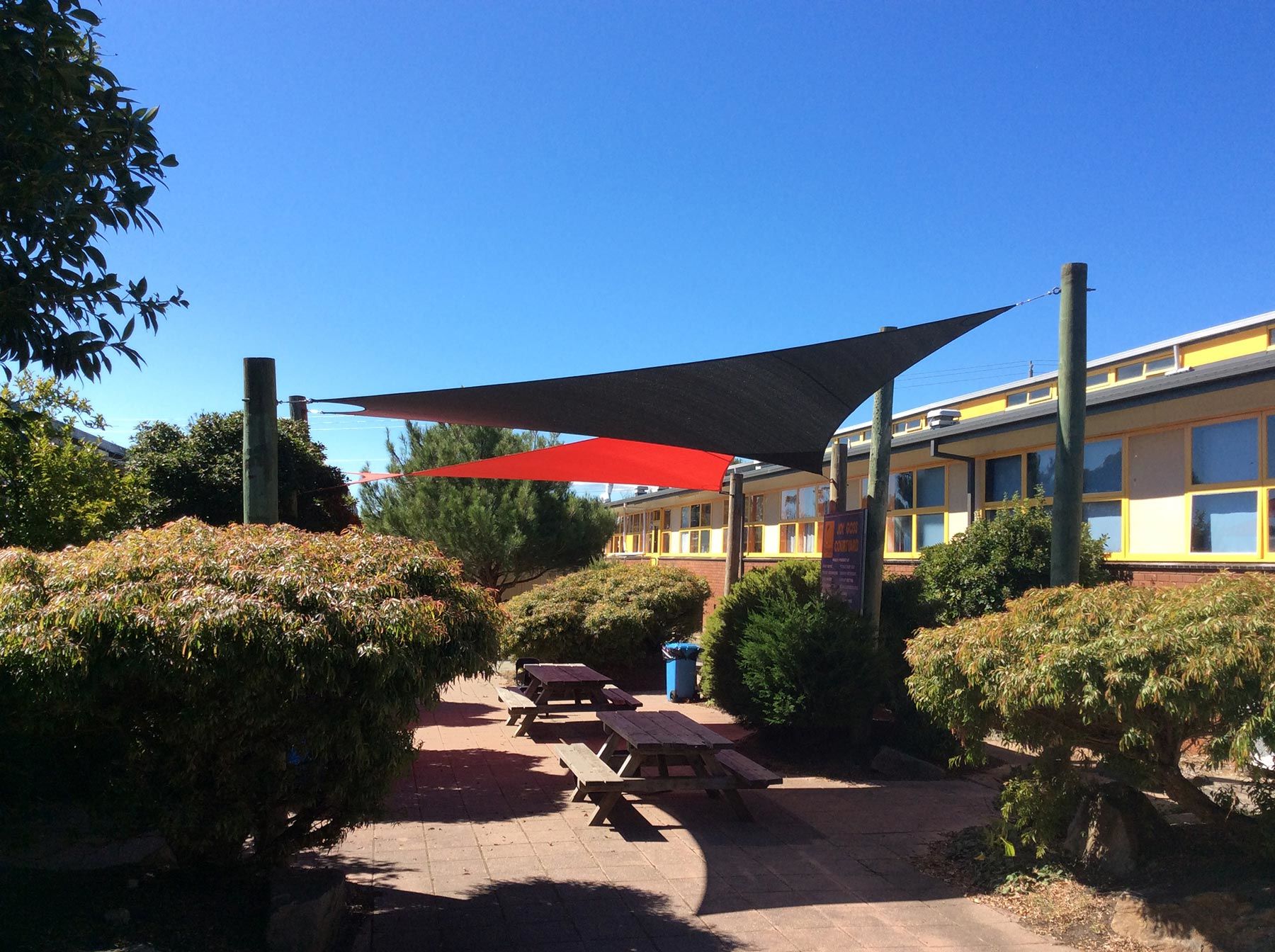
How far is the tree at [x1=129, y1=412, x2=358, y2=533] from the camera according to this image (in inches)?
386

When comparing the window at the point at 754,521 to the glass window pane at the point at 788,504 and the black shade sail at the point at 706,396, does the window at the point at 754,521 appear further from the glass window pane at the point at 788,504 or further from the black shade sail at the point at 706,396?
the black shade sail at the point at 706,396

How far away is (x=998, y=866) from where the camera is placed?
5871 millimetres

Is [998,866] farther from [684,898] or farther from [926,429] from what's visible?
[926,429]

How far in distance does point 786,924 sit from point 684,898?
62cm

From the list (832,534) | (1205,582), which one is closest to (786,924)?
(1205,582)

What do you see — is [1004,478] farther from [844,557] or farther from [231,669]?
[231,669]

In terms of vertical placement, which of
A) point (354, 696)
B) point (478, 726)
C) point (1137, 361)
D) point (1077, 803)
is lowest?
point (478, 726)

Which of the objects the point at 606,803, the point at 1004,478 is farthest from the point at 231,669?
the point at 1004,478

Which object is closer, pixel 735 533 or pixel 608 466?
pixel 608 466

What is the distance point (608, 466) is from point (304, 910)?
734 centimetres

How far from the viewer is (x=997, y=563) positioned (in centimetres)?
940

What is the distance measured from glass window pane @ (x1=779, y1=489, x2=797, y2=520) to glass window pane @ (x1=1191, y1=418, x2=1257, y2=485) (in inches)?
370

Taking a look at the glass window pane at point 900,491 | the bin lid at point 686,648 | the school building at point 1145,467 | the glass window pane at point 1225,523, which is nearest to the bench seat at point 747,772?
the school building at point 1145,467

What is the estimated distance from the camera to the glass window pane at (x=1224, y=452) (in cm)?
845
